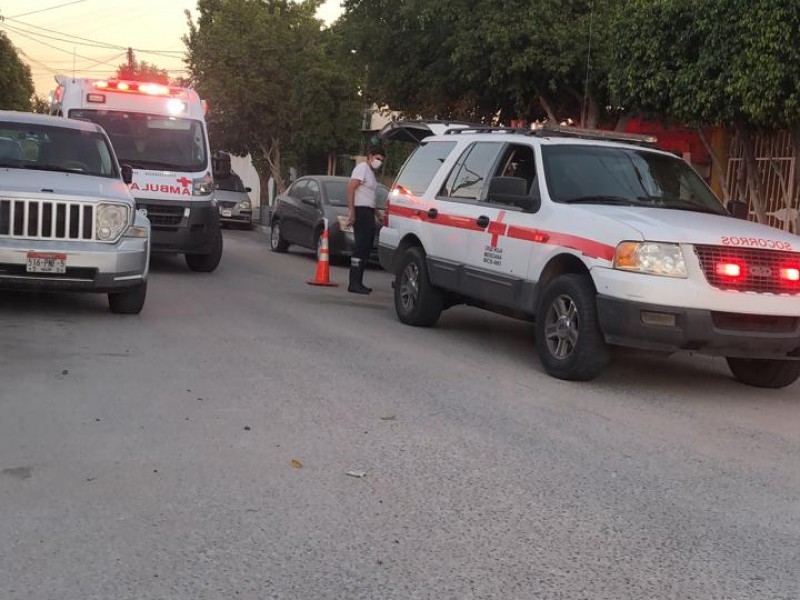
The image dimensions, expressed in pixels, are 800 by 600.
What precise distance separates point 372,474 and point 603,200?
3943mm

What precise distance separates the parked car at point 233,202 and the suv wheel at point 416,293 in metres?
15.6

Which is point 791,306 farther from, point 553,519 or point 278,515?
point 278,515

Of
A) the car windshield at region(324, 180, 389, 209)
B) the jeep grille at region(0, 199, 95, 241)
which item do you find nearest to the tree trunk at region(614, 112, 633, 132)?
the car windshield at region(324, 180, 389, 209)

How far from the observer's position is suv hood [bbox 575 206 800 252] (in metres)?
7.03

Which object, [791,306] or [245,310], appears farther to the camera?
[245,310]

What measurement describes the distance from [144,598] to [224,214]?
22431 mm

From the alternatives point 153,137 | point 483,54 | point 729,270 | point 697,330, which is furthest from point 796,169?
point 153,137

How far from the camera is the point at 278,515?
4.36 meters

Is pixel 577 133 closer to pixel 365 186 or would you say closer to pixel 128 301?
pixel 365 186

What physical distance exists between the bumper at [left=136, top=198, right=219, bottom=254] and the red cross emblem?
569 centimetres

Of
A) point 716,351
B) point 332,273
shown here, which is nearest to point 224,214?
point 332,273

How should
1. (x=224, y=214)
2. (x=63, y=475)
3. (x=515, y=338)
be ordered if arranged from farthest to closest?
(x=224, y=214)
(x=515, y=338)
(x=63, y=475)

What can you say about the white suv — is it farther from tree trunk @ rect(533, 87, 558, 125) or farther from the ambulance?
tree trunk @ rect(533, 87, 558, 125)

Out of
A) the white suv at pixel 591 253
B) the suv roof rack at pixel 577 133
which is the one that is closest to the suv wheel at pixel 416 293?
the white suv at pixel 591 253
